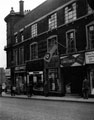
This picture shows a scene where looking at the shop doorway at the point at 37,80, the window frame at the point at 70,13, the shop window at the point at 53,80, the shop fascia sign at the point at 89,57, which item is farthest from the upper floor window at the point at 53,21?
the shop fascia sign at the point at 89,57

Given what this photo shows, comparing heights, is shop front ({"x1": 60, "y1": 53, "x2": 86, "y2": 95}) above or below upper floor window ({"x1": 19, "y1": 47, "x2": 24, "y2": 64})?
below

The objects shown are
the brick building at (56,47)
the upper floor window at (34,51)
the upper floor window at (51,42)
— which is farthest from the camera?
the upper floor window at (34,51)

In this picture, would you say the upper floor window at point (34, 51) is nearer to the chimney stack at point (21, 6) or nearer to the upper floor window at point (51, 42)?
the upper floor window at point (51, 42)

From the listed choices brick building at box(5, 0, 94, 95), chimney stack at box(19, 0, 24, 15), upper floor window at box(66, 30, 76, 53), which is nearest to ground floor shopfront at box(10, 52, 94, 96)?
brick building at box(5, 0, 94, 95)

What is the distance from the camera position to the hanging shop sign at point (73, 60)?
24.6 meters

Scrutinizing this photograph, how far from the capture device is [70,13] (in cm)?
2708

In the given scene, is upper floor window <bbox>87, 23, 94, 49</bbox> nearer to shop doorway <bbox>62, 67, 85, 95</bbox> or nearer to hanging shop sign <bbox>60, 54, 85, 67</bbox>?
hanging shop sign <bbox>60, 54, 85, 67</bbox>

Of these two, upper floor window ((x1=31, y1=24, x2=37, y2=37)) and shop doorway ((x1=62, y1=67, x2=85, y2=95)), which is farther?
upper floor window ((x1=31, y1=24, x2=37, y2=37))

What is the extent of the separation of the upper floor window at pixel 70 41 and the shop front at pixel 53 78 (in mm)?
2215

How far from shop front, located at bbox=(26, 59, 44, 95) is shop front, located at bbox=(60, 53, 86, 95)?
4.41 metres

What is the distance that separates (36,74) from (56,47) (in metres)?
6.13

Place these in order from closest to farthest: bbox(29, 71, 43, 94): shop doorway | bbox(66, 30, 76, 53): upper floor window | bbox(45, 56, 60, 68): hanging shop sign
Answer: bbox(66, 30, 76, 53): upper floor window < bbox(45, 56, 60, 68): hanging shop sign < bbox(29, 71, 43, 94): shop doorway


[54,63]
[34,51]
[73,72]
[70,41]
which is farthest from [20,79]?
[70,41]

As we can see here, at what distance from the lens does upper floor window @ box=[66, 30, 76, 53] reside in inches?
1044
